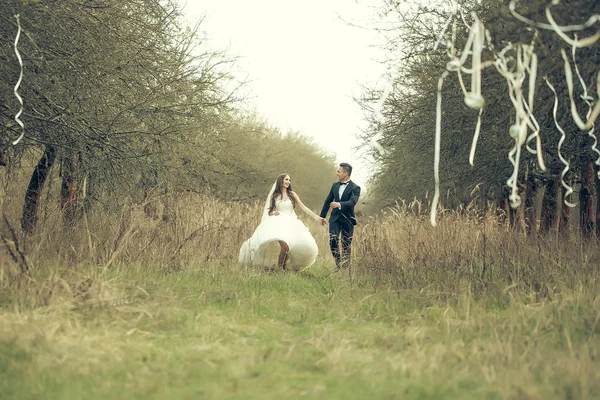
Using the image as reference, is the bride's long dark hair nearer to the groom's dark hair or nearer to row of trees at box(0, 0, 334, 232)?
the groom's dark hair

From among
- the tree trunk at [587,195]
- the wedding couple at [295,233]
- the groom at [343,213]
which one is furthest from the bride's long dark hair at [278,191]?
the tree trunk at [587,195]

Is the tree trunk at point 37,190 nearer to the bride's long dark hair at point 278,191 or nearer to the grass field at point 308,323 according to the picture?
the grass field at point 308,323

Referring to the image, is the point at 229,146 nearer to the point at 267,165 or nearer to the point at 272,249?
the point at 272,249

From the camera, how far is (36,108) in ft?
33.1

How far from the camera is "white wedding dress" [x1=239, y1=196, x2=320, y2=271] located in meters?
12.3

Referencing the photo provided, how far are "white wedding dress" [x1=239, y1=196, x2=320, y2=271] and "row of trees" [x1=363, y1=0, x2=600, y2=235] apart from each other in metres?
2.72

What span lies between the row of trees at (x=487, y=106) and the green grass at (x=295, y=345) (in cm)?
211

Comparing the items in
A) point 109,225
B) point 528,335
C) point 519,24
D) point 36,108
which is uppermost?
point 519,24

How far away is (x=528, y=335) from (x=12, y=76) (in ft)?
23.5

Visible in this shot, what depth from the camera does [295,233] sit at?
12.5 metres

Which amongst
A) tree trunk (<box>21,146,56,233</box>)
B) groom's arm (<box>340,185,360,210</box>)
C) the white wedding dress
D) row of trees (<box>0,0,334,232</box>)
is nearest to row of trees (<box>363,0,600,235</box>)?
groom's arm (<box>340,185,360,210</box>)

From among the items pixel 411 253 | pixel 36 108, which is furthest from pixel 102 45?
pixel 411 253

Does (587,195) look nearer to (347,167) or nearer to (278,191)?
(347,167)

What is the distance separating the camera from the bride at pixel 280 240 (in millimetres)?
12320
